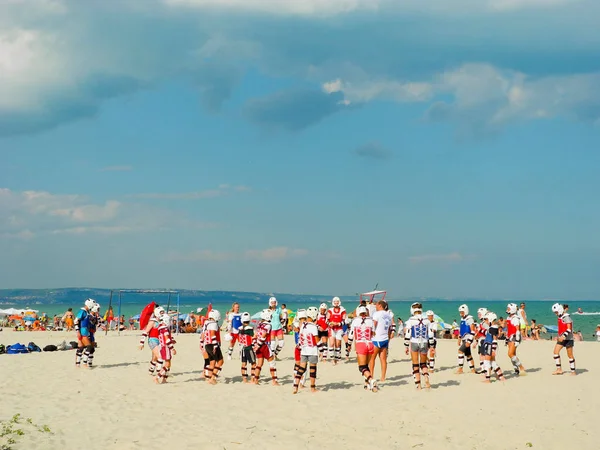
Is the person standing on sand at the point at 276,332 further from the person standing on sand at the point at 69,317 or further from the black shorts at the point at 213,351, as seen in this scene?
the person standing on sand at the point at 69,317

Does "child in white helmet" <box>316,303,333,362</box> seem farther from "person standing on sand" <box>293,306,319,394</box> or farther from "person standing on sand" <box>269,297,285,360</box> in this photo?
"person standing on sand" <box>293,306,319,394</box>

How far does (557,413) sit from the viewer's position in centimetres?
1308

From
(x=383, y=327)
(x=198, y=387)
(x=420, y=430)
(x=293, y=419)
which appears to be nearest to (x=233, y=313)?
(x=198, y=387)

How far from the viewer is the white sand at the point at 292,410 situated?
10594 mm

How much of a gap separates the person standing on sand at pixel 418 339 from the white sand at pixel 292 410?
0.59 m

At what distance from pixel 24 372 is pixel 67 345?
8904mm

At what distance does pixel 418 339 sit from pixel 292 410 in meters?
4.39

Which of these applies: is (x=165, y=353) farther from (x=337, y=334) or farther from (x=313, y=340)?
(x=337, y=334)

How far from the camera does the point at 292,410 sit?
1313 centimetres

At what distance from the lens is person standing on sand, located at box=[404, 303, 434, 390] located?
625 inches

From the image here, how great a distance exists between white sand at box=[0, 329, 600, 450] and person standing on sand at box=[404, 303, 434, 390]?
0.59 m

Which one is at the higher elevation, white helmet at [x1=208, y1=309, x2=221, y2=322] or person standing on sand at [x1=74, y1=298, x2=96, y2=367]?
white helmet at [x1=208, y1=309, x2=221, y2=322]

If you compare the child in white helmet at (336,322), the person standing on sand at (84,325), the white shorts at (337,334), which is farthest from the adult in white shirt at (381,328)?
the person standing on sand at (84,325)

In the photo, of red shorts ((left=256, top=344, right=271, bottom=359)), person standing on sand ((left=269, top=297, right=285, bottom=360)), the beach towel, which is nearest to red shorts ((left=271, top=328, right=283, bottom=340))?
person standing on sand ((left=269, top=297, right=285, bottom=360))
